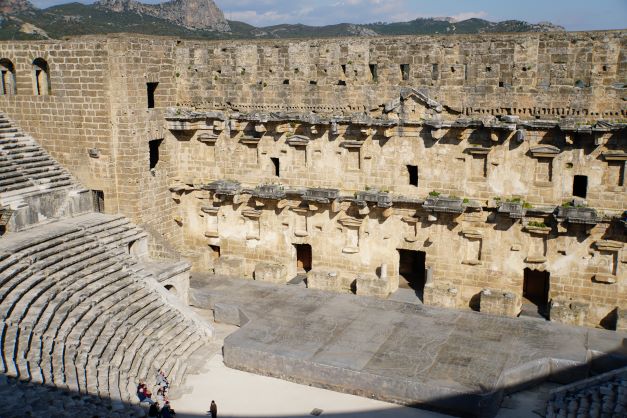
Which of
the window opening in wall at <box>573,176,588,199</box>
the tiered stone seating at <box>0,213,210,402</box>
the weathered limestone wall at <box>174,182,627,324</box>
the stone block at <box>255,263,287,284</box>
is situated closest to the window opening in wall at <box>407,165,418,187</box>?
the weathered limestone wall at <box>174,182,627,324</box>

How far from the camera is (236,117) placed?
18.9 meters

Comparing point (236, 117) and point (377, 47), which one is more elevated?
point (377, 47)

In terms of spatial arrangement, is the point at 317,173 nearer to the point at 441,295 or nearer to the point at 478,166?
the point at 478,166

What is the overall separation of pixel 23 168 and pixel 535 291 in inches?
567

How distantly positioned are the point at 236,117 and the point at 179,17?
43096 millimetres

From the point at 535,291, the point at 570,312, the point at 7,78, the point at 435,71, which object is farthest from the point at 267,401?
the point at 7,78

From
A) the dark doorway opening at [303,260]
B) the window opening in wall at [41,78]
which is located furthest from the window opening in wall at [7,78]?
the dark doorway opening at [303,260]

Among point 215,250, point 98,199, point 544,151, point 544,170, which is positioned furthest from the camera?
point 215,250

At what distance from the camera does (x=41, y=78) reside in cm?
1923

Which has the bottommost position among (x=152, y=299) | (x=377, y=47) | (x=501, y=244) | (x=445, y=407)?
(x=445, y=407)

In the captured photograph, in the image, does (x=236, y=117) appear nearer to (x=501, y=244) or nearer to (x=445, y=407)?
(x=501, y=244)

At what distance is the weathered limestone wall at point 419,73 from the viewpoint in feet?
49.5

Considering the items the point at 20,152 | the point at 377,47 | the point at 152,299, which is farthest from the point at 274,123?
the point at 20,152

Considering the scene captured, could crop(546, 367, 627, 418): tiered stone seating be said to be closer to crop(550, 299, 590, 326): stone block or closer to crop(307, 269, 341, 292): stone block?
crop(550, 299, 590, 326): stone block
